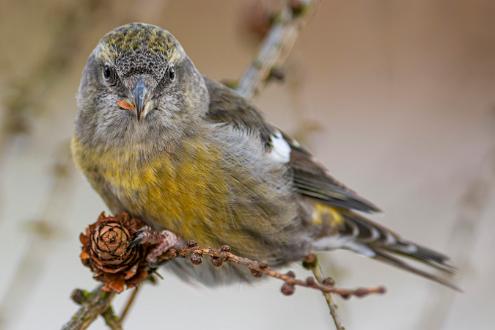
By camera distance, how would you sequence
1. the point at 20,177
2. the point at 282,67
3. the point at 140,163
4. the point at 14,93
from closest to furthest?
the point at 140,163 → the point at 14,93 → the point at 282,67 → the point at 20,177

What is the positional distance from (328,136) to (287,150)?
5.59 ft

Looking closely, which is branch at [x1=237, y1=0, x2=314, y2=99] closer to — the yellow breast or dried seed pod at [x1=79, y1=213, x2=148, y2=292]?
the yellow breast

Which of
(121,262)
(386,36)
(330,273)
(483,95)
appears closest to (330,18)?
(483,95)

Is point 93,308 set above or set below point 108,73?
below

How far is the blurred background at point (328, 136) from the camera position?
3.14 m

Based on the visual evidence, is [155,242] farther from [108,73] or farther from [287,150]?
[287,150]

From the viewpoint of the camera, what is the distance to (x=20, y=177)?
505 centimetres

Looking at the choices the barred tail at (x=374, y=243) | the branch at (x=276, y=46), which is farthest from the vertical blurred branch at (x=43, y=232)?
the barred tail at (x=374, y=243)

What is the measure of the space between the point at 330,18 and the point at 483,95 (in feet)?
4.95

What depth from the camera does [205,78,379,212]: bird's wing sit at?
309 cm

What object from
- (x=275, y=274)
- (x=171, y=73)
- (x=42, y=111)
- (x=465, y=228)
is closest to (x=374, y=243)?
(x=465, y=228)

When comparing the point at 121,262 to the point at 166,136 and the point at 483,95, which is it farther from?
the point at 483,95

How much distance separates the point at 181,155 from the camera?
2.82 meters

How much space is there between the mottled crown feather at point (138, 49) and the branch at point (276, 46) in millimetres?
576
